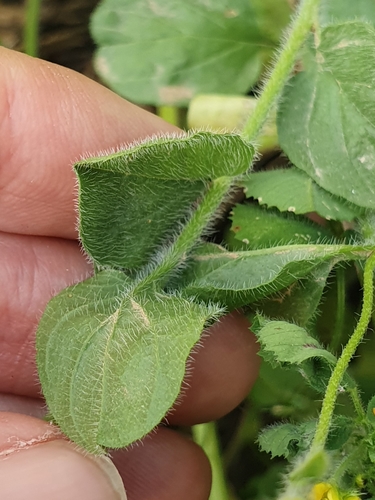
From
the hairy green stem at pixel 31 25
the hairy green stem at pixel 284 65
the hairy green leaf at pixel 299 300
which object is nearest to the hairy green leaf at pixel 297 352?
the hairy green leaf at pixel 299 300

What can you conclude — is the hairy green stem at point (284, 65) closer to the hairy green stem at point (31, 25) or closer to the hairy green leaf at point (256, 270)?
the hairy green leaf at point (256, 270)

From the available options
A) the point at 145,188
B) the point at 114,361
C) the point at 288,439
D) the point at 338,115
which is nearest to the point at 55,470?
the point at 114,361

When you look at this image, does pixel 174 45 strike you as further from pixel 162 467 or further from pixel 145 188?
pixel 162 467

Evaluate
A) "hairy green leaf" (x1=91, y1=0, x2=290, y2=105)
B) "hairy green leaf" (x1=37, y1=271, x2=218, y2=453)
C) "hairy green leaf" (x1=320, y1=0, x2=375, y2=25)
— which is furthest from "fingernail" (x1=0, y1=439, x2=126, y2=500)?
"hairy green leaf" (x1=320, y1=0, x2=375, y2=25)

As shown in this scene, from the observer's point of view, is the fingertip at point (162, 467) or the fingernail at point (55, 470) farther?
the fingertip at point (162, 467)

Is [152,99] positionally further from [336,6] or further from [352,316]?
[352,316]

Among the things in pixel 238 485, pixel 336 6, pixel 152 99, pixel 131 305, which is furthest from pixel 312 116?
pixel 238 485

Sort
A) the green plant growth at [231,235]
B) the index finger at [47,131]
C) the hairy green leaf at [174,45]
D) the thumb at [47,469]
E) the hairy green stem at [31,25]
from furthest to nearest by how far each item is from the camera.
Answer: the hairy green stem at [31,25]
the hairy green leaf at [174,45]
the index finger at [47,131]
the thumb at [47,469]
the green plant growth at [231,235]
